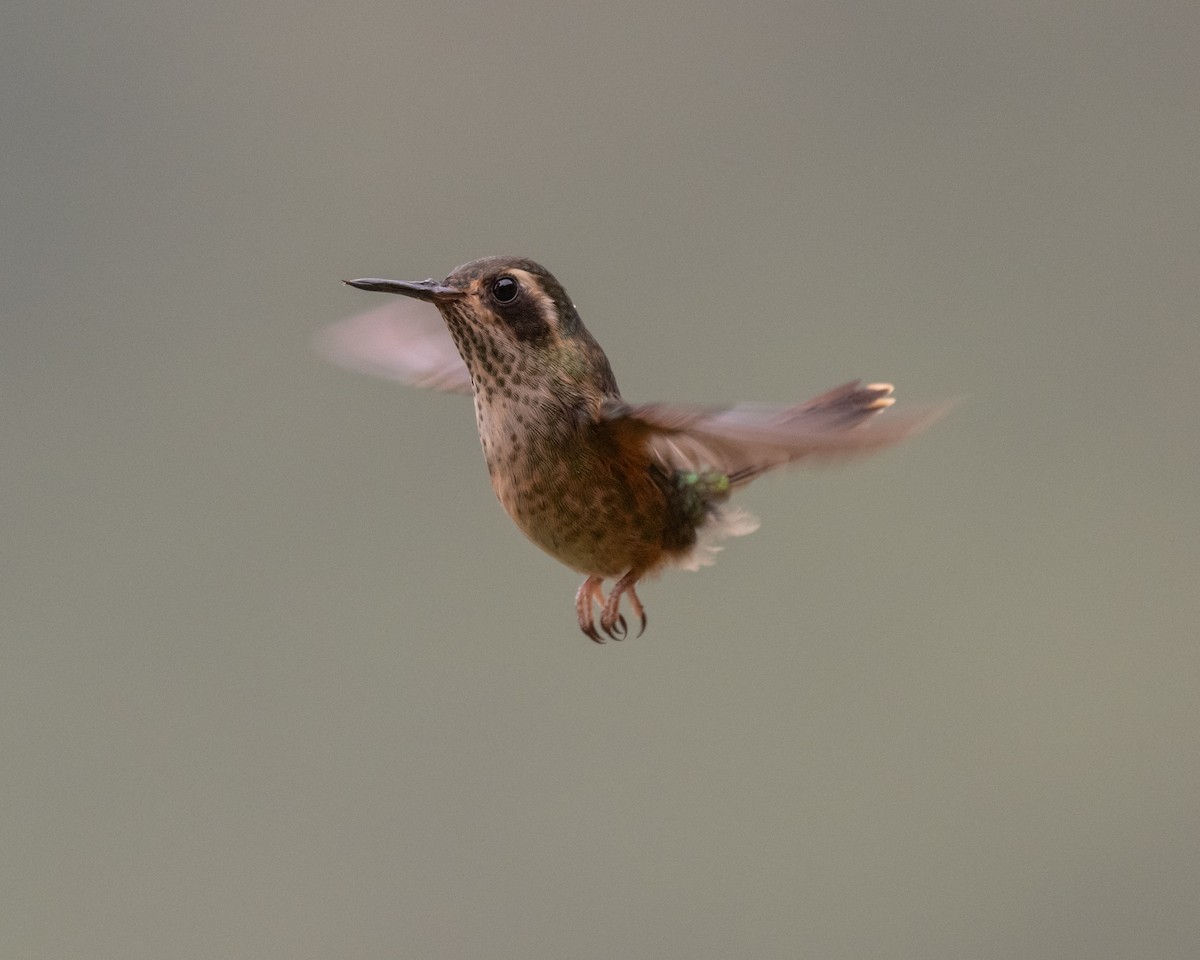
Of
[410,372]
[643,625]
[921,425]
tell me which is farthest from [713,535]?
[921,425]

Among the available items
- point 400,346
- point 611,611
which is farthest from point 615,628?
point 400,346

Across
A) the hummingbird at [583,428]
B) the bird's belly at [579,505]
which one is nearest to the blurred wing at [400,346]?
the hummingbird at [583,428]

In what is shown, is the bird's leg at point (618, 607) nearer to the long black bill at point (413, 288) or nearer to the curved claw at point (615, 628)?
the curved claw at point (615, 628)

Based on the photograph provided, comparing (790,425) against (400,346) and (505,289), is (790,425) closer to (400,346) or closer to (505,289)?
(505,289)

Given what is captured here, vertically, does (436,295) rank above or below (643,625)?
above

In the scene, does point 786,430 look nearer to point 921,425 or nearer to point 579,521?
point 921,425

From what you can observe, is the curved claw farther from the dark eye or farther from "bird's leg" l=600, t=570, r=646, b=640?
the dark eye
